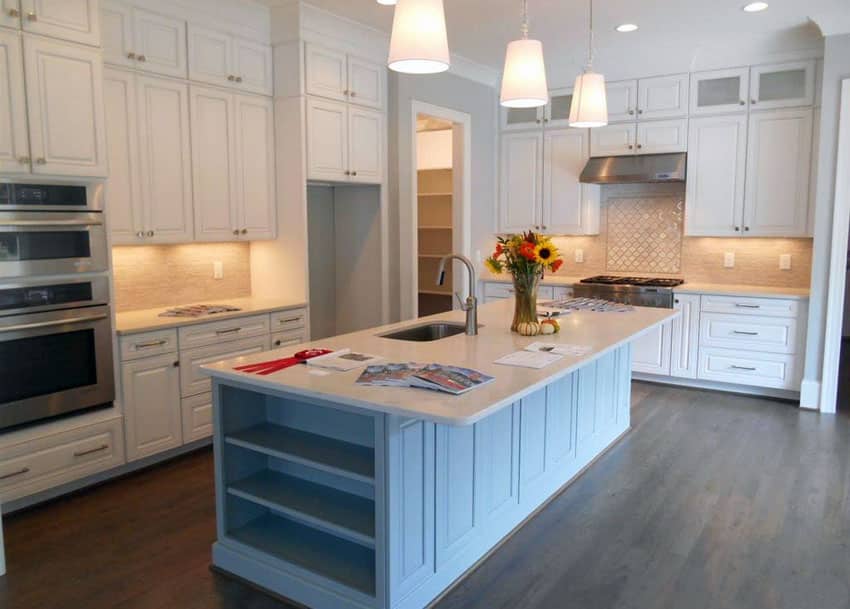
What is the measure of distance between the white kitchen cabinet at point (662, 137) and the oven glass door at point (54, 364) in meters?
4.43

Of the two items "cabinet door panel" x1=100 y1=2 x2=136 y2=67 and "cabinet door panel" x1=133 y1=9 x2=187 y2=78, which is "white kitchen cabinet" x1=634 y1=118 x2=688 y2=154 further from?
"cabinet door panel" x1=100 y1=2 x2=136 y2=67

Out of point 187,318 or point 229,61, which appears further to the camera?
point 229,61

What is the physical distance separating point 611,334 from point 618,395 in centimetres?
117

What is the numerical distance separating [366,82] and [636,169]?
2.37m

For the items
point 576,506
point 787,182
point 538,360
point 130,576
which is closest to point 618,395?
point 576,506

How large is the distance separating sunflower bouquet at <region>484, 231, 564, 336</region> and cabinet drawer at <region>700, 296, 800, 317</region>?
8.47 feet

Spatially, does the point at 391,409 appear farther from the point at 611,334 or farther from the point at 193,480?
Answer: the point at 193,480

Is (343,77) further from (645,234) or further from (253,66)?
(645,234)

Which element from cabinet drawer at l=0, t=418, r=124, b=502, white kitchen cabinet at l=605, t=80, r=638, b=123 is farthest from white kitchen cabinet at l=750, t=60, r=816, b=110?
cabinet drawer at l=0, t=418, r=124, b=502

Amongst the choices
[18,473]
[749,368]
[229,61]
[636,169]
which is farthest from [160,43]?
[749,368]

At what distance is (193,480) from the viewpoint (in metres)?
3.64

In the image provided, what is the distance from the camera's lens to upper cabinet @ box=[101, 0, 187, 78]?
3605 millimetres

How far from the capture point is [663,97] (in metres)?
5.61

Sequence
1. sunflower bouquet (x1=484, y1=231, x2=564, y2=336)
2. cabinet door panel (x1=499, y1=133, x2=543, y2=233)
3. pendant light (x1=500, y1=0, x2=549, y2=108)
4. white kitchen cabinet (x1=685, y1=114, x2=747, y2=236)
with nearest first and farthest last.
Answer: pendant light (x1=500, y1=0, x2=549, y2=108) → sunflower bouquet (x1=484, y1=231, x2=564, y2=336) → white kitchen cabinet (x1=685, y1=114, x2=747, y2=236) → cabinet door panel (x1=499, y1=133, x2=543, y2=233)
